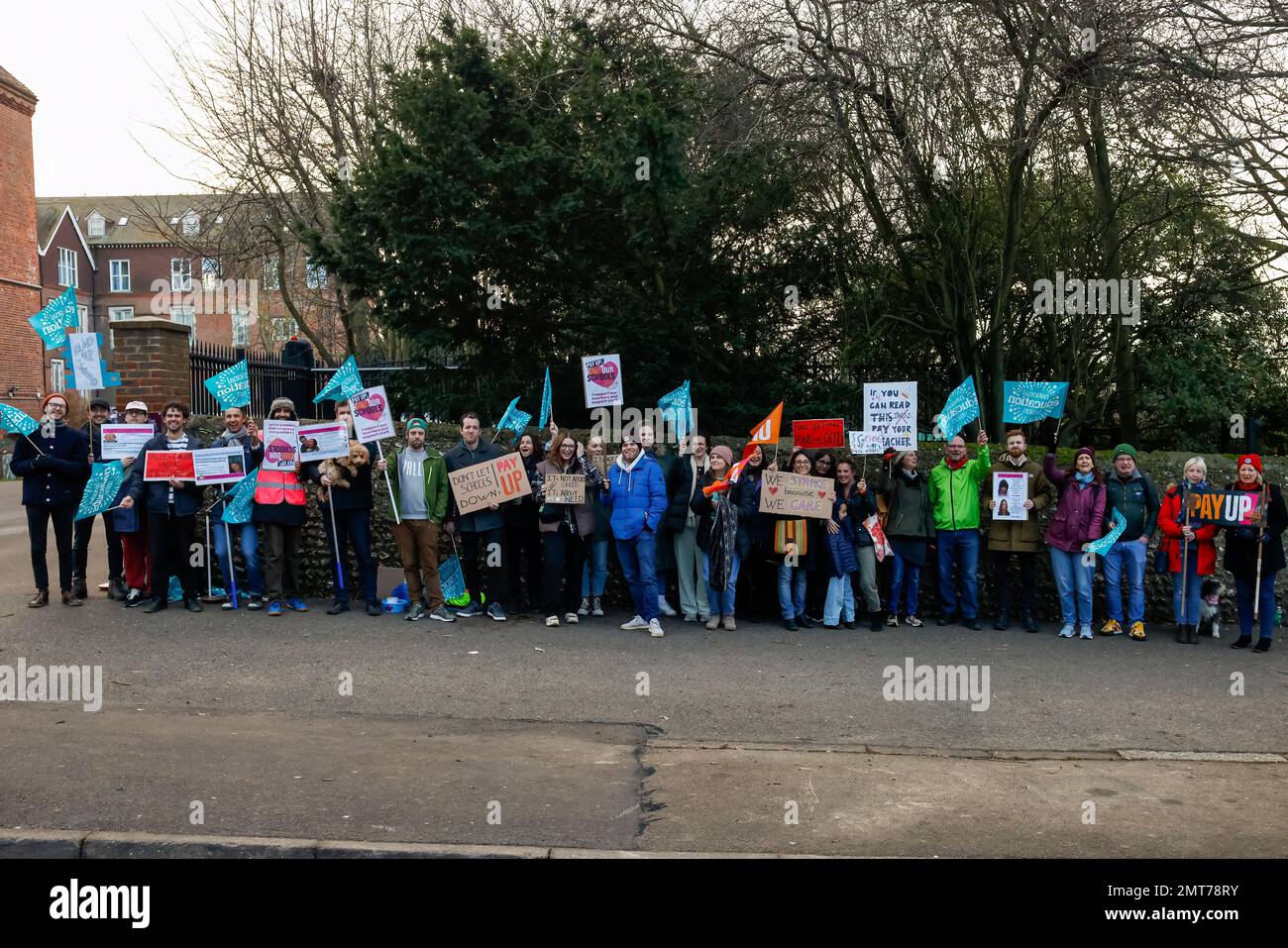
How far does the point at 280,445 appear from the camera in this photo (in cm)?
1166

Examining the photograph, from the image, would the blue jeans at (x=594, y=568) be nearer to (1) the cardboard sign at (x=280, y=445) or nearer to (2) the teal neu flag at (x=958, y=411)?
(1) the cardboard sign at (x=280, y=445)

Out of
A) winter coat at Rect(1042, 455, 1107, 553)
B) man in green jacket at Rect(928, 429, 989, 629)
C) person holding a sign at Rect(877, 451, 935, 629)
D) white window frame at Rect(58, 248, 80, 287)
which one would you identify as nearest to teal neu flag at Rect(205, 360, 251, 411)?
person holding a sign at Rect(877, 451, 935, 629)

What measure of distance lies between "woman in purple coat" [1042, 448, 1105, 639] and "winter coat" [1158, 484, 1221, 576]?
0.63 m

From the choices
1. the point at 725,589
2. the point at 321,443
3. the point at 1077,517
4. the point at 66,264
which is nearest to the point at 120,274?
the point at 66,264

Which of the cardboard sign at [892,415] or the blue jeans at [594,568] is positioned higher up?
the cardboard sign at [892,415]

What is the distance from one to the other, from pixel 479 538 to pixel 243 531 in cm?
239

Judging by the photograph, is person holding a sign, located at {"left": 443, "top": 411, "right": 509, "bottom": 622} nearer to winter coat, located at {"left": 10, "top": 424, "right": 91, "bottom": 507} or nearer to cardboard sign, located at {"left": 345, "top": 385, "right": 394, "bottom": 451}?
cardboard sign, located at {"left": 345, "top": 385, "right": 394, "bottom": 451}

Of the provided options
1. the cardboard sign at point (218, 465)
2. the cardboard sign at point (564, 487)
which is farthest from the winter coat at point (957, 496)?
the cardboard sign at point (218, 465)

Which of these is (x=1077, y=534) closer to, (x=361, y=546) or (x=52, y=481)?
(x=361, y=546)

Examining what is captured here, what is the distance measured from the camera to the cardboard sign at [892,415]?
11.9 metres

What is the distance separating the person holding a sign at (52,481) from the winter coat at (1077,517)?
386 inches

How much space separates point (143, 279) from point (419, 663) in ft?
211
